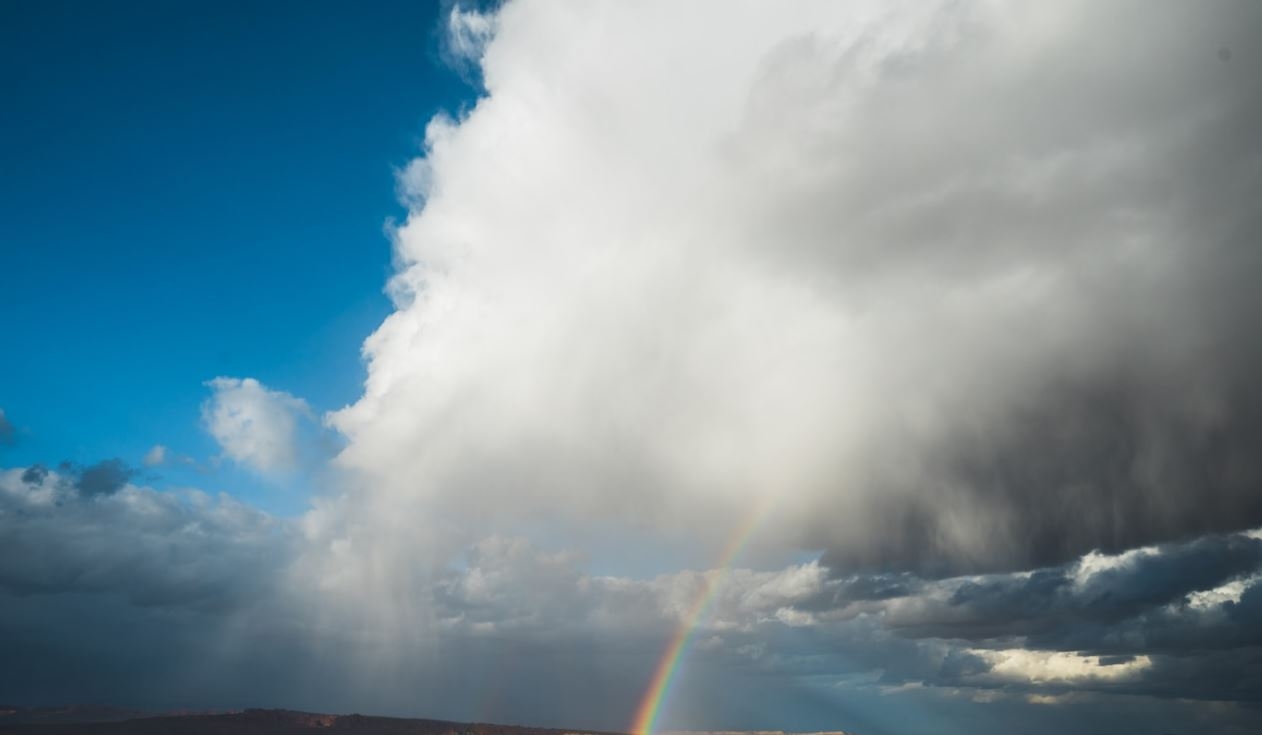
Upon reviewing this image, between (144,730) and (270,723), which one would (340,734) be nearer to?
(270,723)

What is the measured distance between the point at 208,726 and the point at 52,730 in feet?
102

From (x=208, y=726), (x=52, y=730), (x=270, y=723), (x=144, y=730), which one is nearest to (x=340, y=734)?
(x=270, y=723)

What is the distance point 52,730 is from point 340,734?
64.2m

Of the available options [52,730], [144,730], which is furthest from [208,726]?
[52,730]

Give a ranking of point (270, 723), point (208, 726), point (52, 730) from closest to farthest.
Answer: point (52, 730), point (208, 726), point (270, 723)

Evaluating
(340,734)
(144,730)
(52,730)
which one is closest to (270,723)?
(340,734)

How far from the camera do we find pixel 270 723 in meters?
195

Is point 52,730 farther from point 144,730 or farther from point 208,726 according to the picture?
point 208,726

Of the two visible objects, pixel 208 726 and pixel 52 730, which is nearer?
pixel 52 730

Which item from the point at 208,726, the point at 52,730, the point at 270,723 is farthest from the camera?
the point at 270,723

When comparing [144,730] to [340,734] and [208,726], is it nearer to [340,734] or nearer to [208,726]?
[208,726]

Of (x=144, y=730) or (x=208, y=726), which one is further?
(x=208, y=726)

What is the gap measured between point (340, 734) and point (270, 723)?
735 inches

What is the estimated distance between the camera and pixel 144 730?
159 metres
